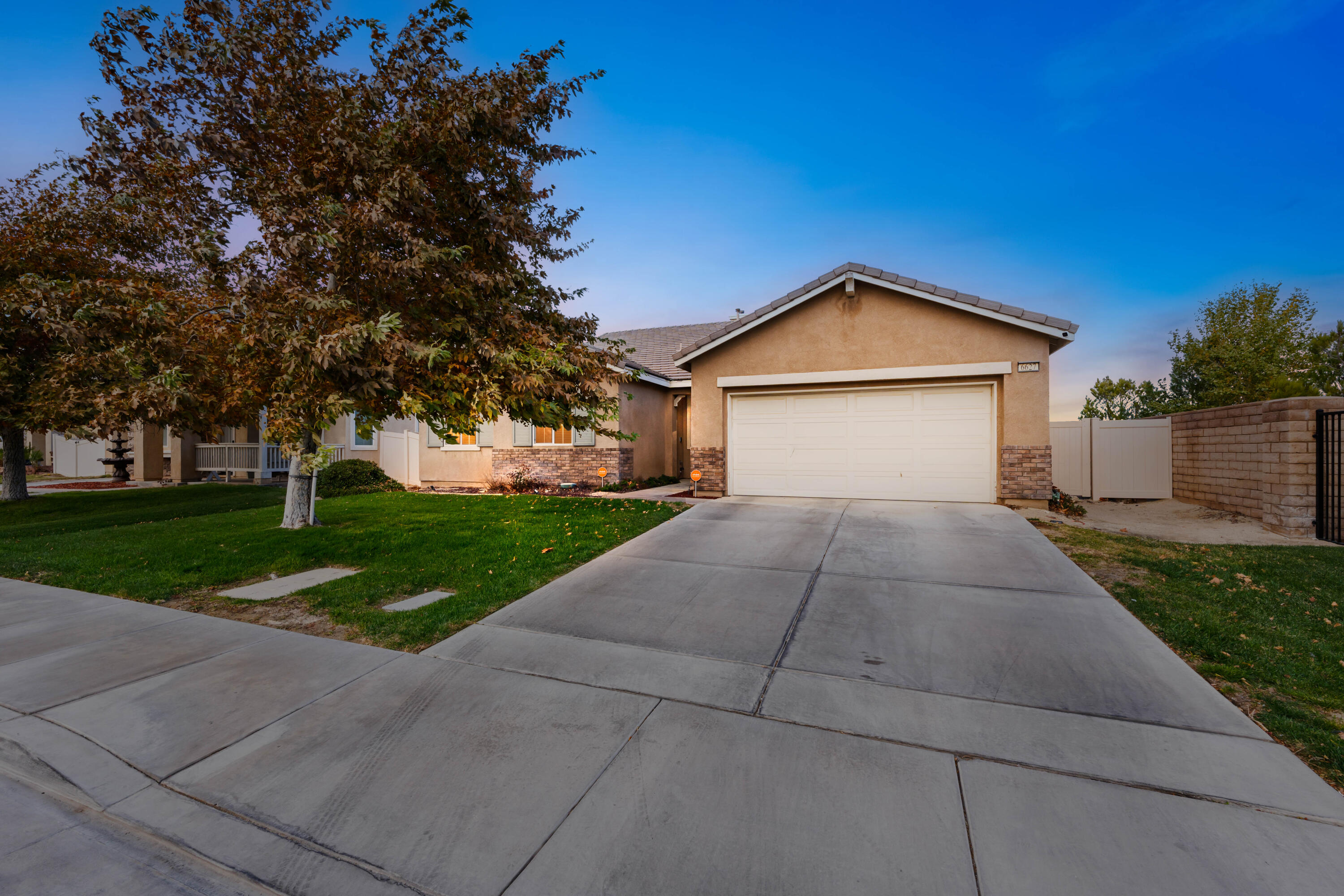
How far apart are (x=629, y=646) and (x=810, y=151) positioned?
13094mm

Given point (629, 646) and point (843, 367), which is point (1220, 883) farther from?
point (843, 367)

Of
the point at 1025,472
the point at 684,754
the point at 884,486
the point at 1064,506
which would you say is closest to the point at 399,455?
the point at 884,486

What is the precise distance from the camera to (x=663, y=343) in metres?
18.8

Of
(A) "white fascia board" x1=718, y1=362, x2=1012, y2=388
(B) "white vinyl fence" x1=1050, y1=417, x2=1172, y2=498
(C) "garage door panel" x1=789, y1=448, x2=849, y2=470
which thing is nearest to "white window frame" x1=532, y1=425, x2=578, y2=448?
(A) "white fascia board" x1=718, y1=362, x2=1012, y2=388

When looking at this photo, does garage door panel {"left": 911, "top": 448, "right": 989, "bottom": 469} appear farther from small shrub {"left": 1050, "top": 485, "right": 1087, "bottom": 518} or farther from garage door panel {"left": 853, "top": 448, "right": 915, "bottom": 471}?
small shrub {"left": 1050, "top": 485, "right": 1087, "bottom": 518}

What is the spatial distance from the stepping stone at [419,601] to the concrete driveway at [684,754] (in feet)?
2.62

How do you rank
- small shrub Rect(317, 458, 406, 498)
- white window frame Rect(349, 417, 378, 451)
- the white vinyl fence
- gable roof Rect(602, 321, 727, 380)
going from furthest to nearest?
white window frame Rect(349, 417, 378, 451) → gable roof Rect(602, 321, 727, 380) → small shrub Rect(317, 458, 406, 498) → the white vinyl fence

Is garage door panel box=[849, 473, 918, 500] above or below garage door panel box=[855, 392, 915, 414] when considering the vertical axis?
below

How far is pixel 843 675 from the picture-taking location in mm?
3604

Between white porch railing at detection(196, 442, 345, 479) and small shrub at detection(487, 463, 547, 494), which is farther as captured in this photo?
white porch railing at detection(196, 442, 345, 479)

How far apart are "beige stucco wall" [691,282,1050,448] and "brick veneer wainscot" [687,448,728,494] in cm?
14

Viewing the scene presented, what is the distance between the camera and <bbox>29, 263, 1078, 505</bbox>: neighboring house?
31.6 feet

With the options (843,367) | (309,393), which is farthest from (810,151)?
(309,393)

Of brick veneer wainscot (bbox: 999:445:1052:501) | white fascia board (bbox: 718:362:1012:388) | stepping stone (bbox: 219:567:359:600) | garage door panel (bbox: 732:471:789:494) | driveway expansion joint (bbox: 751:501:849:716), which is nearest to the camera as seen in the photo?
driveway expansion joint (bbox: 751:501:849:716)
